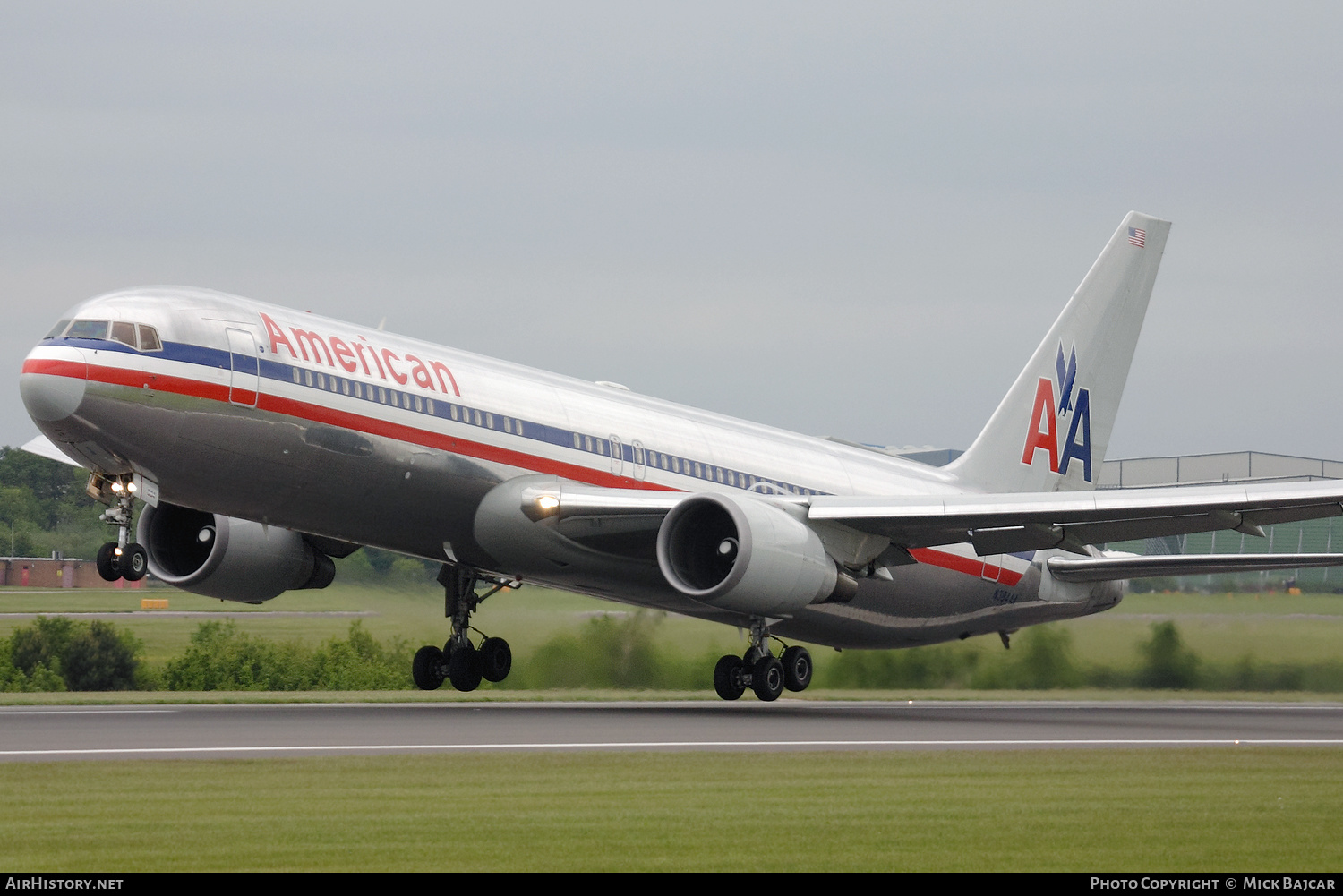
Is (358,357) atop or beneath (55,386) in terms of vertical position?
atop

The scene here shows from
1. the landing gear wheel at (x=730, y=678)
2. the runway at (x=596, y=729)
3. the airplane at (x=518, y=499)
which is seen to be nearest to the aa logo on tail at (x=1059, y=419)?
the airplane at (x=518, y=499)

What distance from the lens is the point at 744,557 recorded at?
74.1 ft

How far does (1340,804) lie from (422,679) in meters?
18.1

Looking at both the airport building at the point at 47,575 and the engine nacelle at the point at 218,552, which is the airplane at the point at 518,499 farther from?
the airport building at the point at 47,575

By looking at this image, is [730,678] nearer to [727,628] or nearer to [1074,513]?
[727,628]

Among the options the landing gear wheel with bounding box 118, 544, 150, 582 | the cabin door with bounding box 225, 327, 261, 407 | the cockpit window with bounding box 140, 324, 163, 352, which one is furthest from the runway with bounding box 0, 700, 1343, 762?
the cockpit window with bounding box 140, 324, 163, 352

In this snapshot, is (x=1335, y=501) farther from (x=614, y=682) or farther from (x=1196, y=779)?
(x=614, y=682)

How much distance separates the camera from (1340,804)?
13.0 meters

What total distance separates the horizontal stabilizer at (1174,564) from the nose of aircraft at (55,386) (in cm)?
1819

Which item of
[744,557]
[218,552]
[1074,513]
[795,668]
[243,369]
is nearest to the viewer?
[243,369]

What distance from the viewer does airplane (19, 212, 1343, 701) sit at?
2067 cm

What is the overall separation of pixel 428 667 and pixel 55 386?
10064 mm

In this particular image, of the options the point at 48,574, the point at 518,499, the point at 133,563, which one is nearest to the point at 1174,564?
the point at 518,499

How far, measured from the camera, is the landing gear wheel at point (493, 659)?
28.2 meters
